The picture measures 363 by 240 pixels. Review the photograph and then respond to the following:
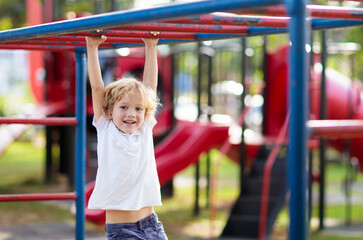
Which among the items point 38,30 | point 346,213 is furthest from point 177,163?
point 38,30

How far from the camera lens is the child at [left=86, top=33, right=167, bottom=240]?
Answer: 7.48 feet

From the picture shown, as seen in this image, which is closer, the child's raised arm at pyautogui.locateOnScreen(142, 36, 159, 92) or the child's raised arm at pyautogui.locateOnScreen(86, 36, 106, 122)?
the child's raised arm at pyautogui.locateOnScreen(86, 36, 106, 122)

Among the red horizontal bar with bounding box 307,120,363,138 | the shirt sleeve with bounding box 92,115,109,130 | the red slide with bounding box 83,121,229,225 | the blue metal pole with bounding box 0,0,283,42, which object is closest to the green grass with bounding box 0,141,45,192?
the red slide with bounding box 83,121,229,225

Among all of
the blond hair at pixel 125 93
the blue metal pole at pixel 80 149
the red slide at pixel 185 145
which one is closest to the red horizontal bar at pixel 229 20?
the blond hair at pixel 125 93

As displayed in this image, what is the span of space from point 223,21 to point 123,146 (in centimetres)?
73

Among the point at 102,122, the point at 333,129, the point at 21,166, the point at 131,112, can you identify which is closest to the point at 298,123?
the point at 333,129

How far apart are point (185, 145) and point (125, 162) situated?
403 centimetres

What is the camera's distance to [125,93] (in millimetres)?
2299

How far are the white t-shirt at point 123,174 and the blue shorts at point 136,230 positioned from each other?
7 centimetres

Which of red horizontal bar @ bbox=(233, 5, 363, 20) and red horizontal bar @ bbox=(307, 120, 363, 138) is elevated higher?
red horizontal bar @ bbox=(233, 5, 363, 20)

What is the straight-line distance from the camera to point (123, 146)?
230cm

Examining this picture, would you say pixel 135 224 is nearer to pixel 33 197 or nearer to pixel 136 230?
pixel 136 230

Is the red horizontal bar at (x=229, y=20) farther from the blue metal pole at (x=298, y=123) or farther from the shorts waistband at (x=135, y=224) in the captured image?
the shorts waistband at (x=135, y=224)

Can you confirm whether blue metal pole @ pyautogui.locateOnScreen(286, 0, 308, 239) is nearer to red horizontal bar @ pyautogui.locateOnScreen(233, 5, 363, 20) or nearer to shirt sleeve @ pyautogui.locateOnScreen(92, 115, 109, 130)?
red horizontal bar @ pyautogui.locateOnScreen(233, 5, 363, 20)
